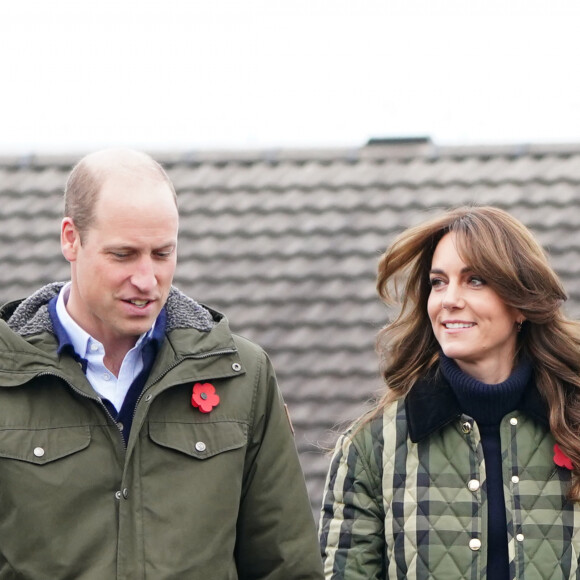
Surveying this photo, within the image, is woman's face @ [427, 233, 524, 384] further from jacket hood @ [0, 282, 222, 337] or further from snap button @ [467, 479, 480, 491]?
jacket hood @ [0, 282, 222, 337]

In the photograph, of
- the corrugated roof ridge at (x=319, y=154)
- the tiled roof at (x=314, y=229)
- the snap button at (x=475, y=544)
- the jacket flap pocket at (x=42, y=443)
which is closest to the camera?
the jacket flap pocket at (x=42, y=443)

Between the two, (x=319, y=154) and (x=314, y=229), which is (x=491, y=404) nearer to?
(x=314, y=229)

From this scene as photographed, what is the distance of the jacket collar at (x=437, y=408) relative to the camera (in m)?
3.88

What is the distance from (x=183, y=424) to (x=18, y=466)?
423 millimetres

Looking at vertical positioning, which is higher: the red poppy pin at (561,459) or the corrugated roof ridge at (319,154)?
the corrugated roof ridge at (319,154)

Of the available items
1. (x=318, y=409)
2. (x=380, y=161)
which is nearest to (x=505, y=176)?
(x=380, y=161)

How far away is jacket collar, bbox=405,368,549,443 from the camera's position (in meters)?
3.88

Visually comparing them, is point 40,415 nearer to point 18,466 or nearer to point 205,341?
point 18,466

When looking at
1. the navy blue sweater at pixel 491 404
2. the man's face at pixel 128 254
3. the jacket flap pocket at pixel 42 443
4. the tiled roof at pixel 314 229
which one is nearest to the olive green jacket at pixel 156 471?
the jacket flap pocket at pixel 42 443

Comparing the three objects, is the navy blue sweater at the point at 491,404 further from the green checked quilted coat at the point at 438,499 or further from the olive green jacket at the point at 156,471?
the olive green jacket at the point at 156,471

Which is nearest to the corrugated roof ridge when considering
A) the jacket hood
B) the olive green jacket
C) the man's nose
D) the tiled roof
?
the tiled roof

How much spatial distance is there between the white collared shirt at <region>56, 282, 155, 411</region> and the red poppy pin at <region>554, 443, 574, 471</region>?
122 cm

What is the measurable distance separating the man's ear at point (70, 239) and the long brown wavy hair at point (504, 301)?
1.04 metres

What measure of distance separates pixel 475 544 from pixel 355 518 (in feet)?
1.14
